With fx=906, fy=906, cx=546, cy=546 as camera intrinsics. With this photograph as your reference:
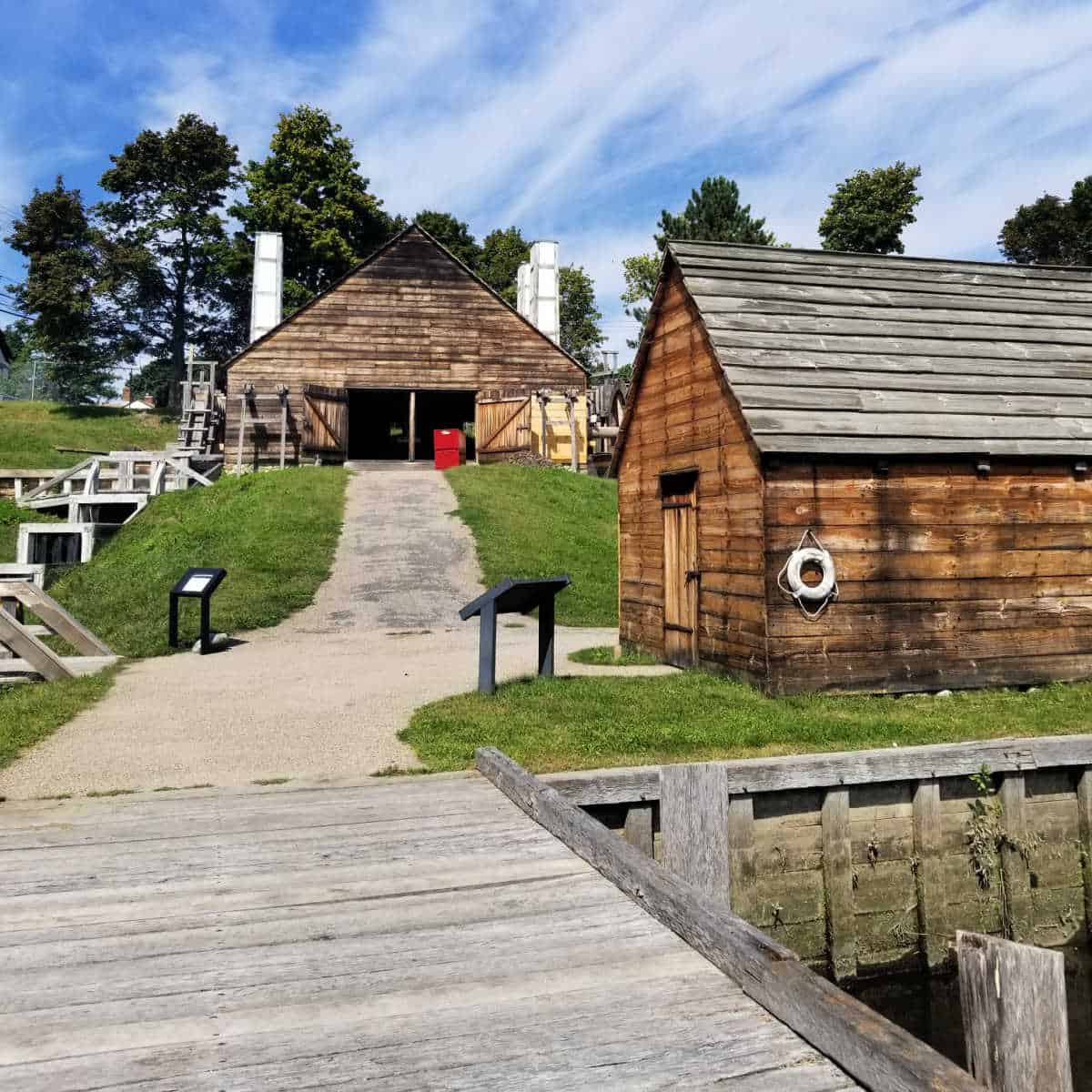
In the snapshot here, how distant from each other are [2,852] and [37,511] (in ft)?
81.8

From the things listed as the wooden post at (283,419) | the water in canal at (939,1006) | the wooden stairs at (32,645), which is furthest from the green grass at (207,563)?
the water in canal at (939,1006)

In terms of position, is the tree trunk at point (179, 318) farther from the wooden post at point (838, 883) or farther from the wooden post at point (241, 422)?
the wooden post at point (838, 883)

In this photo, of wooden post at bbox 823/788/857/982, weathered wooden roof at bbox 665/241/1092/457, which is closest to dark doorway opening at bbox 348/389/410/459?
weathered wooden roof at bbox 665/241/1092/457

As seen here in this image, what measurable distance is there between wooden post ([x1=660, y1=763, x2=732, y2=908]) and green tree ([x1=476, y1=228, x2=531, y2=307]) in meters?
64.1

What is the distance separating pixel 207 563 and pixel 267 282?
1848cm

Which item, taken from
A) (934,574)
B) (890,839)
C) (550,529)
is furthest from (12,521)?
(890,839)

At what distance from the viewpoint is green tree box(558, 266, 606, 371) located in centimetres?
7662

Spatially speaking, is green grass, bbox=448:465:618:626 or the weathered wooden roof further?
green grass, bbox=448:465:618:626

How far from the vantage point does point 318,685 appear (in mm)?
10555

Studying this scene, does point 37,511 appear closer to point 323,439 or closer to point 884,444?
point 323,439

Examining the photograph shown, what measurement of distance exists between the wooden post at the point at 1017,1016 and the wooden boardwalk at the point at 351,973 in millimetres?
490

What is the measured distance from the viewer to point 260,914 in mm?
3652

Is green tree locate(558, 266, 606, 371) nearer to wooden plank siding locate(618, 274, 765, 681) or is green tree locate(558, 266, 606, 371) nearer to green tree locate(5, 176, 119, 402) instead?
green tree locate(5, 176, 119, 402)

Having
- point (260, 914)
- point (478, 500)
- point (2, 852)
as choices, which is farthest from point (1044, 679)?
point (478, 500)
